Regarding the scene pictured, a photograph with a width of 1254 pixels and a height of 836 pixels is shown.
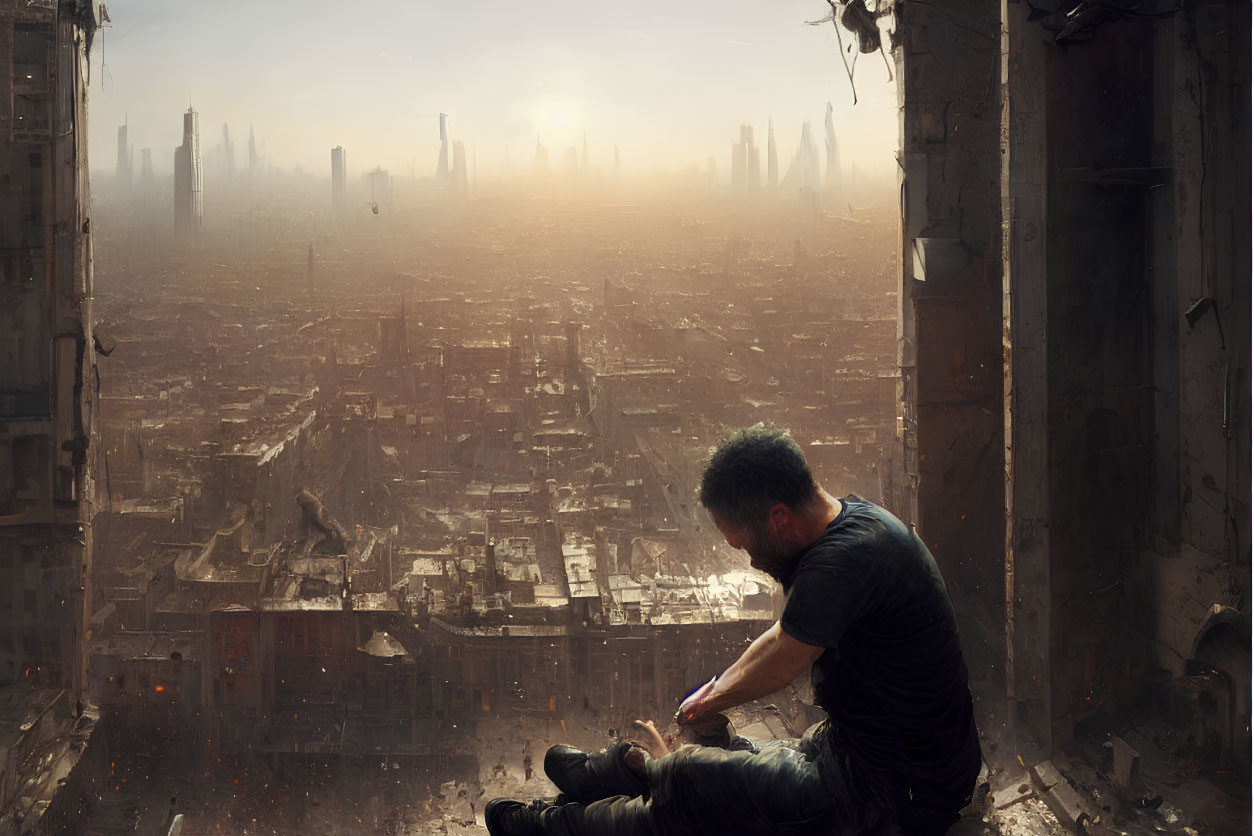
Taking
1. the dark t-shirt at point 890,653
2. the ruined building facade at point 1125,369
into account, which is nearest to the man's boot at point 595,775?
the dark t-shirt at point 890,653

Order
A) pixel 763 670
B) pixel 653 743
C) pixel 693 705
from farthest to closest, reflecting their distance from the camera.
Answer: pixel 653 743 < pixel 693 705 < pixel 763 670

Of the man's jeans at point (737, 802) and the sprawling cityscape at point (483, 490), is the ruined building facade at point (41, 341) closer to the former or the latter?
the sprawling cityscape at point (483, 490)

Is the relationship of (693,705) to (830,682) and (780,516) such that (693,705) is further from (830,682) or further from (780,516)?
(780,516)

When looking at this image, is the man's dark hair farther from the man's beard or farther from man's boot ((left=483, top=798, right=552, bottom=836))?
man's boot ((left=483, top=798, right=552, bottom=836))

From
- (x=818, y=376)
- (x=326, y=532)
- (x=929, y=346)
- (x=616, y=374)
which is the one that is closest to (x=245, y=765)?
(x=326, y=532)

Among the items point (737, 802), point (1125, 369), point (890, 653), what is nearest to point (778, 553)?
point (890, 653)

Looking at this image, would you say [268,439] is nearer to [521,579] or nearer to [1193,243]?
[521,579]
